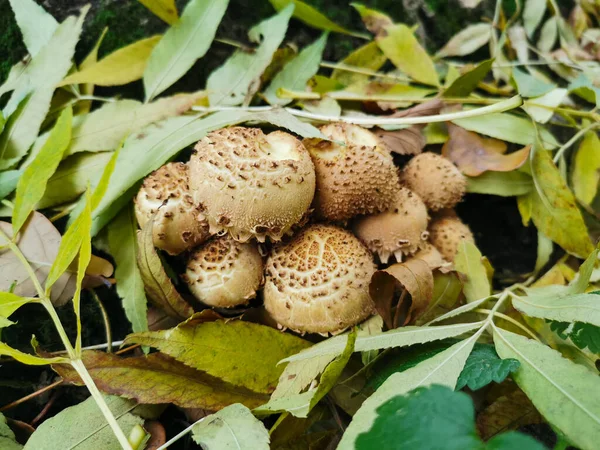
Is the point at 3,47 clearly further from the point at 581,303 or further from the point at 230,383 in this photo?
the point at 581,303

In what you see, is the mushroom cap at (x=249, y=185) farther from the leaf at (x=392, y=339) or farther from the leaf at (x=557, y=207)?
the leaf at (x=557, y=207)

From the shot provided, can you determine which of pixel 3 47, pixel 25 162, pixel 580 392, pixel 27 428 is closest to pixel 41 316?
pixel 27 428

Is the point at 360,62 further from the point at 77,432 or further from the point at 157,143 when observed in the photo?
the point at 77,432

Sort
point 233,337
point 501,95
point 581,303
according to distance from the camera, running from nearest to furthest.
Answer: point 581,303
point 233,337
point 501,95

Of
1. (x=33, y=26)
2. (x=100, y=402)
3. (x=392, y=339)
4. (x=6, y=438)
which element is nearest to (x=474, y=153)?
(x=392, y=339)

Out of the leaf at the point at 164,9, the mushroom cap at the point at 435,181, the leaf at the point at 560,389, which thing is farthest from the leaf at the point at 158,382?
the leaf at the point at 164,9

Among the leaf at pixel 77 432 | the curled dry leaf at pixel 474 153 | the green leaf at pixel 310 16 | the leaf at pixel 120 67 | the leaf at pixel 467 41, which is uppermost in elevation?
the green leaf at pixel 310 16
